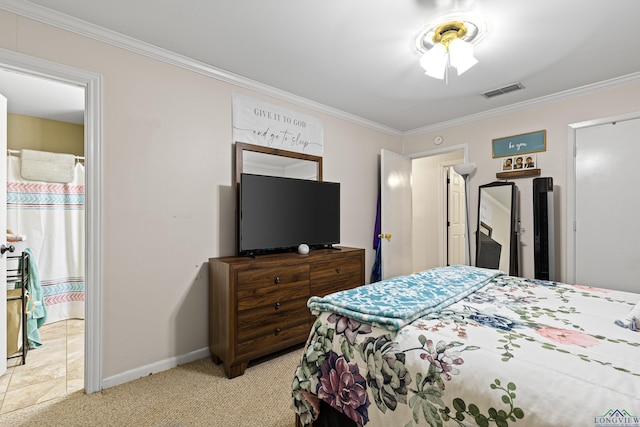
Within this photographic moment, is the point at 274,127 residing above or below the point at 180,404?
above

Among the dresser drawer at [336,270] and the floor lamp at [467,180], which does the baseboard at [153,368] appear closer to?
the dresser drawer at [336,270]

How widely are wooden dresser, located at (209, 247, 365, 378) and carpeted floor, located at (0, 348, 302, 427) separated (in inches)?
7.5

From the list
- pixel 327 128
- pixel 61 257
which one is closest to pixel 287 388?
pixel 327 128

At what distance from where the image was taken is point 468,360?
1009mm

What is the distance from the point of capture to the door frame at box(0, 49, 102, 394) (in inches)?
77.9

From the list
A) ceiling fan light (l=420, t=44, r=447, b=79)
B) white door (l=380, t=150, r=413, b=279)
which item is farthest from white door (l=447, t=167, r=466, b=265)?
ceiling fan light (l=420, t=44, r=447, b=79)

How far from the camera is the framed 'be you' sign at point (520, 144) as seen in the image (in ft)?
10.5

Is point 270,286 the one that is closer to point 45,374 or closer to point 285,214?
point 285,214

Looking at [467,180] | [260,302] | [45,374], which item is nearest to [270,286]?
[260,302]

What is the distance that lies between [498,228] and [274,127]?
272 centimetres

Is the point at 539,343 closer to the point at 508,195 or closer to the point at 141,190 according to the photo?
the point at 141,190

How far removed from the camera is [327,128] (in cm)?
347

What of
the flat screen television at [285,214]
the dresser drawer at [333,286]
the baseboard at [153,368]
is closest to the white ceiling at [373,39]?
the flat screen television at [285,214]

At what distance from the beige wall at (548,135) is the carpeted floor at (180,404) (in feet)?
9.47
